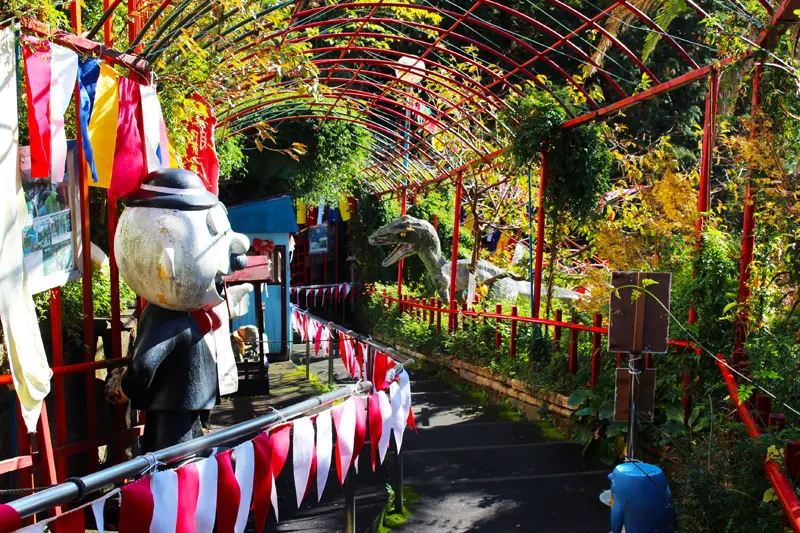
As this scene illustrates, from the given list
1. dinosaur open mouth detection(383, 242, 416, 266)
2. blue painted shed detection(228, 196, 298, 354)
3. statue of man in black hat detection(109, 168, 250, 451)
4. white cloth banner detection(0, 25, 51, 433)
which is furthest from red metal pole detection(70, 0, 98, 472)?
dinosaur open mouth detection(383, 242, 416, 266)

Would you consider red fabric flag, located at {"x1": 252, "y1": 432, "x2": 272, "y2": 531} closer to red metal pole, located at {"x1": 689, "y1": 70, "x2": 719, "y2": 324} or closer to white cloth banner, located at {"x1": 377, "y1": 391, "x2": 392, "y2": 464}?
white cloth banner, located at {"x1": 377, "y1": 391, "x2": 392, "y2": 464}

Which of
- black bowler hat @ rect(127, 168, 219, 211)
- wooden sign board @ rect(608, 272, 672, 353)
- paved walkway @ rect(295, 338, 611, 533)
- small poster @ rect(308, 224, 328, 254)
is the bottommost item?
paved walkway @ rect(295, 338, 611, 533)

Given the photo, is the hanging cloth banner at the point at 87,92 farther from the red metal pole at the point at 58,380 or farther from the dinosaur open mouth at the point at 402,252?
the dinosaur open mouth at the point at 402,252

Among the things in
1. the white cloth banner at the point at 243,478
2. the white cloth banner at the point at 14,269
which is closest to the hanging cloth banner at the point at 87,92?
the white cloth banner at the point at 14,269

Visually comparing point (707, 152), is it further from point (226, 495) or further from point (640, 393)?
point (226, 495)

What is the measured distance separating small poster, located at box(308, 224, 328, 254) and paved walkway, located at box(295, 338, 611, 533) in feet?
48.7

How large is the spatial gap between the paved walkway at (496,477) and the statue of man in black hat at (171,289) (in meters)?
1.82

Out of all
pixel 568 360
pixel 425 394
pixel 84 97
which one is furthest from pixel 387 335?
pixel 84 97

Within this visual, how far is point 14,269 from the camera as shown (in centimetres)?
325

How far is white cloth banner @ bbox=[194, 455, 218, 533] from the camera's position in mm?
2973

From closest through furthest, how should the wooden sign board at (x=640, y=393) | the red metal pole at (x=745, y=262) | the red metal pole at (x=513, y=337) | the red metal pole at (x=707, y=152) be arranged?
the red metal pole at (x=745, y=262), the wooden sign board at (x=640, y=393), the red metal pole at (x=707, y=152), the red metal pole at (x=513, y=337)

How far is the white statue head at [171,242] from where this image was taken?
4078 millimetres

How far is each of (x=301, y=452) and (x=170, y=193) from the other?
5.22 feet

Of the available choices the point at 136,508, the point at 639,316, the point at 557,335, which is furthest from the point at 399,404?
the point at 557,335
